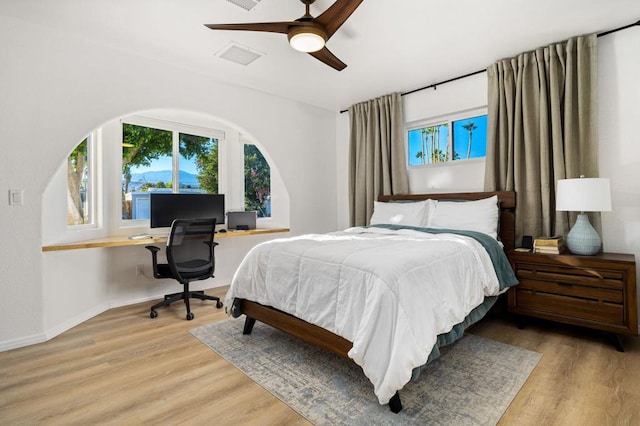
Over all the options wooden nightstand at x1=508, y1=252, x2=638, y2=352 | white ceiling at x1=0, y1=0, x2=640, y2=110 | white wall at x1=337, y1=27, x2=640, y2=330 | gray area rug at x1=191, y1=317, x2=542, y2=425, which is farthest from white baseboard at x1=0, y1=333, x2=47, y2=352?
white wall at x1=337, y1=27, x2=640, y2=330

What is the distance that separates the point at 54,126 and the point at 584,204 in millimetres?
4177

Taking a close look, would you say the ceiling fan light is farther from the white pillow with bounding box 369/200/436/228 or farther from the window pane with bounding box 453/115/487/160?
the window pane with bounding box 453/115/487/160

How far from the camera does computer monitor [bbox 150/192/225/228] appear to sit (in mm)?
3465

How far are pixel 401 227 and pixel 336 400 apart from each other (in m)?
1.94

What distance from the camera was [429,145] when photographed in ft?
13.4

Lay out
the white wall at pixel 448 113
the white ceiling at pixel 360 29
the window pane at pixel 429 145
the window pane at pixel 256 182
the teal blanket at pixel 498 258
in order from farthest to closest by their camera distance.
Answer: the window pane at pixel 256 182 → the window pane at pixel 429 145 → the white wall at pixel 448 113 → the teal blanket at pixel 498 258 → the white ceiling at pixel 360 29

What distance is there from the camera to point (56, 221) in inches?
111

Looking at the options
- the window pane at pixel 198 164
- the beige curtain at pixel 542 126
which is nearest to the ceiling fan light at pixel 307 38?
the beige curtain at pixel 542 126

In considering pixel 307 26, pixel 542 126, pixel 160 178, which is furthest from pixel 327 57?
pixel 160 178

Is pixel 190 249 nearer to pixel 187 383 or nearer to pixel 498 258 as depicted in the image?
pixel 187 383

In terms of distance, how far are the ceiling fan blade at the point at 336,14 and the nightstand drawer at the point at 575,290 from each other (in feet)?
8.10

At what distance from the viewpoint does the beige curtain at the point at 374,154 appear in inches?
162

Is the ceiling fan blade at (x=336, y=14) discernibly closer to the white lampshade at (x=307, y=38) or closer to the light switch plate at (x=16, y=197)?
the white lampshade at (x=307, y=38)

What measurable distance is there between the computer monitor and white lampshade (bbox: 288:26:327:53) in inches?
87.1
